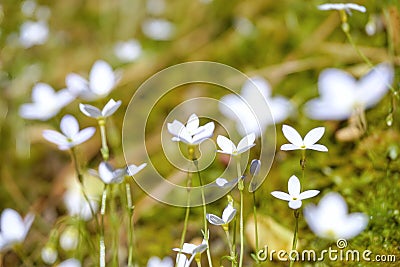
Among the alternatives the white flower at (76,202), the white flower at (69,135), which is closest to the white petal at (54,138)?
the white flower at (69,135)

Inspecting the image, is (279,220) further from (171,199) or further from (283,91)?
(283,91)

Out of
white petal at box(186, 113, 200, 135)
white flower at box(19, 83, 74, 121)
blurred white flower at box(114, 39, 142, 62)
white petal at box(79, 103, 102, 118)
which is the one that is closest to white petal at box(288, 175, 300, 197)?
white petal at box(186, 113, 200, 135)

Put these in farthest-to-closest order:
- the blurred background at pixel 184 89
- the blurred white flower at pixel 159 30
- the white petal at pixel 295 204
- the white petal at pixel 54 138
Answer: the blurred white flower at pixel 159 30 → the blurred background at pixel 184 89 → the white petal at pixel 54 138 → the white petal at pixel 295 204

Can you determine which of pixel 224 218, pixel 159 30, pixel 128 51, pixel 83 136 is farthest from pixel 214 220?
pixel 159 30

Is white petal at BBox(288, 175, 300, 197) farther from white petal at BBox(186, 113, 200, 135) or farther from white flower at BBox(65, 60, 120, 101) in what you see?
white flower at BBox(65, 60, 120, 101)

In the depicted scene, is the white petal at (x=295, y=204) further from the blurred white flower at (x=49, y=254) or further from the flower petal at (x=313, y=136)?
the blurred white flower at (x=49, y=254)
